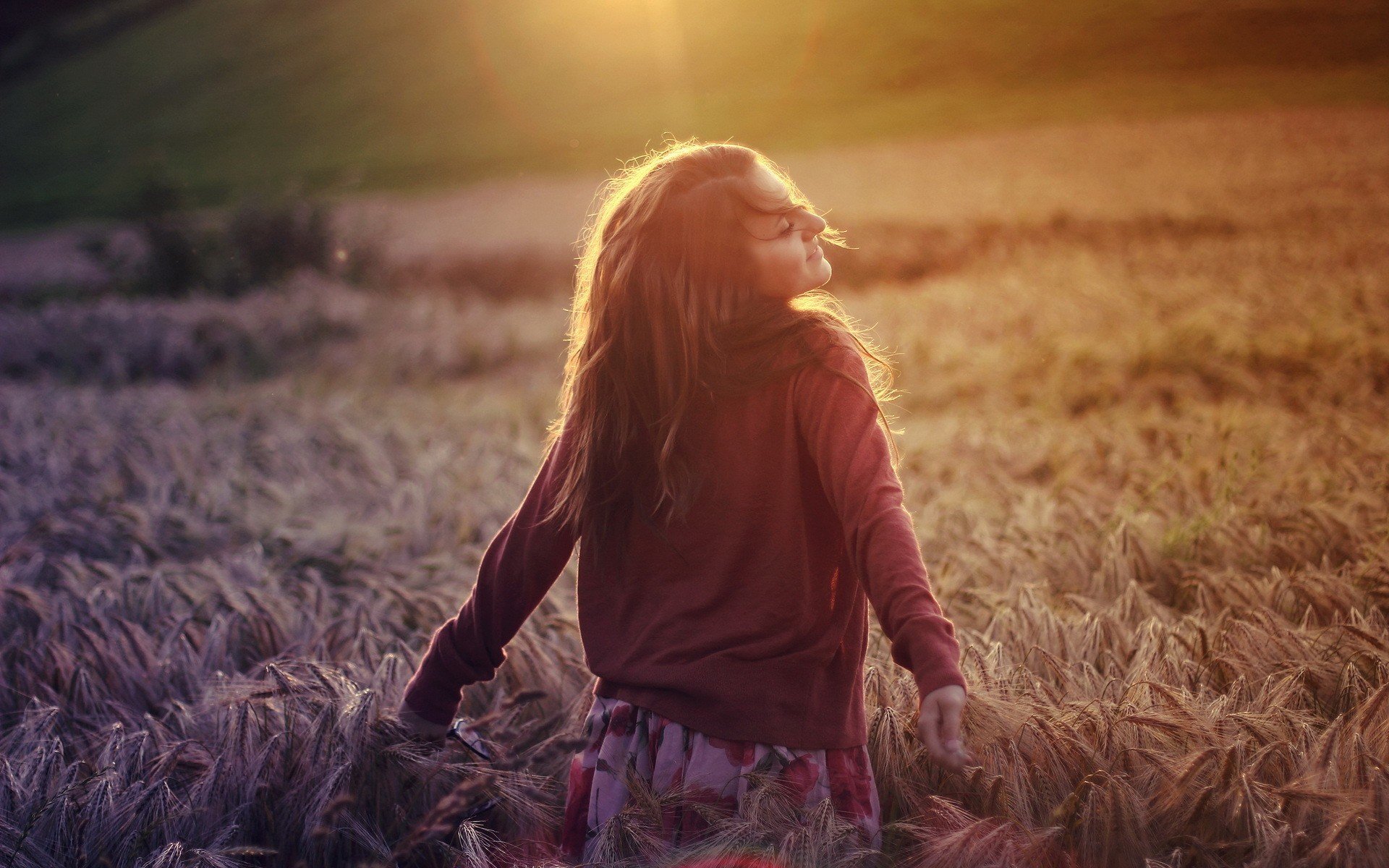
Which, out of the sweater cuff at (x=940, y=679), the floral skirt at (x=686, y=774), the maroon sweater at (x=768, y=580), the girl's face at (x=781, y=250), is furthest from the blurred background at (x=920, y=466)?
the girl's face at (x=781, y=250)

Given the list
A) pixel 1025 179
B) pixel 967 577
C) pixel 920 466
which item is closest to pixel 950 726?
pixel 967 577

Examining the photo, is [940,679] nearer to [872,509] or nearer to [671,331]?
[872,509]

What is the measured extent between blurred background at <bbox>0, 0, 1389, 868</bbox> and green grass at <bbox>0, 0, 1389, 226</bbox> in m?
0.07

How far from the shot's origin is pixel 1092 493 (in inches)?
144

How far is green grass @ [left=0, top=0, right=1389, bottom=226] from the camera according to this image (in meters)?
5.54

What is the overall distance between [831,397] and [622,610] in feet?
1.97

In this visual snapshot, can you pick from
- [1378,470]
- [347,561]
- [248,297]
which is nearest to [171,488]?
[347,561]

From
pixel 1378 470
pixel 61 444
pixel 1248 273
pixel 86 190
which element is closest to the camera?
pixel 1378 470

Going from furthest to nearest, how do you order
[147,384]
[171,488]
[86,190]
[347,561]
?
[86,190], [147,384], [171,488], [347,561]

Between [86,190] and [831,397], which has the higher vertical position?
[86,190]

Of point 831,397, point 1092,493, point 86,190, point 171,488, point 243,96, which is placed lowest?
point 1092,493

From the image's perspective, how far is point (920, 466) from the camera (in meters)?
4.48

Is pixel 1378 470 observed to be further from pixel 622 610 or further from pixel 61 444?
pixel 61 444

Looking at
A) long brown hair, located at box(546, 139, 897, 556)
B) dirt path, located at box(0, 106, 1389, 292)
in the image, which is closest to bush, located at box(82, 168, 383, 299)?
dirt path, located at box(0, 106, 1389, 292)
